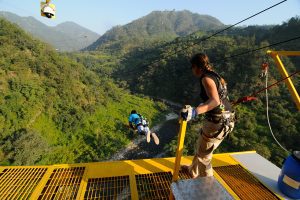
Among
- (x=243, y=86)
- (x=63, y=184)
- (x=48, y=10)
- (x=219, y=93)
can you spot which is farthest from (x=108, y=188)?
(x=243, y=86)

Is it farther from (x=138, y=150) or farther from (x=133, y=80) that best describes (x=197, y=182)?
(x=133, y=80)

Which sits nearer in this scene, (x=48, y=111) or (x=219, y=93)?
(x=219, y=93)

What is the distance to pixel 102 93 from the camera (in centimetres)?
4241

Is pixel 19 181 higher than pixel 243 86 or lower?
higher

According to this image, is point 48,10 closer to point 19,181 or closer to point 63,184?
point 19,181

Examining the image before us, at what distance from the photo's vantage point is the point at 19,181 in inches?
166

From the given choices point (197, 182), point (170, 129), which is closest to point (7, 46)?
point (170, 129)

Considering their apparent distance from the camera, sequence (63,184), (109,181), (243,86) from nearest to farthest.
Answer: (63,184), (109,181), (243,86)

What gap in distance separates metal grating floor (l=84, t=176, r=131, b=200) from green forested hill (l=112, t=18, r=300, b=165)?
249 inches

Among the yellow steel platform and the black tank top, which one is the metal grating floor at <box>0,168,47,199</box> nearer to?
the yellow steel platform

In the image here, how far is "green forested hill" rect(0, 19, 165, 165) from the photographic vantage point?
81.0 ft

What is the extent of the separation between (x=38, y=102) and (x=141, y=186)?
2889 cm

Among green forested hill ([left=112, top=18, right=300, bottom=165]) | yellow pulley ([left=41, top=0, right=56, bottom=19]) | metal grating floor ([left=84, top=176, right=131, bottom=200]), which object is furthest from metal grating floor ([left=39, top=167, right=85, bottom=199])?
green forested hill ([left=112, top=18, right=300, bottom=165])

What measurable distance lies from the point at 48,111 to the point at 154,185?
29.2 metres
